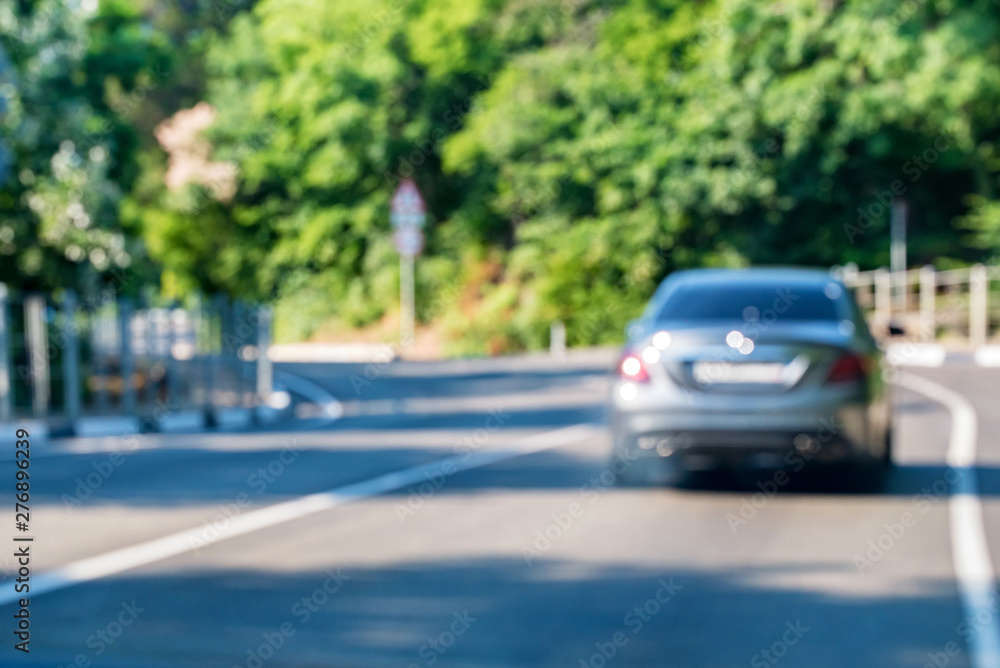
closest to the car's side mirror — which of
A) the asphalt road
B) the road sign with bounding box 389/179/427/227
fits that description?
the asphalt road

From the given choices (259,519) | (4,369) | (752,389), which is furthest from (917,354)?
(259,519)

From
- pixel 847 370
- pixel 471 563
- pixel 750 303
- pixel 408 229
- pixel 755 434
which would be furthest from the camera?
pixel 408 229

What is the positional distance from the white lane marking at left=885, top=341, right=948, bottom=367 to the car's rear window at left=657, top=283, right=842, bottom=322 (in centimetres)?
1910

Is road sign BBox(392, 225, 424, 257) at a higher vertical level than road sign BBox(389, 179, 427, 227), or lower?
lower

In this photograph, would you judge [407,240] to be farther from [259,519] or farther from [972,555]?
[972,555]

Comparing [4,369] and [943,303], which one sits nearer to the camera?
[4,369]

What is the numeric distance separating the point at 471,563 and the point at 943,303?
28.4m

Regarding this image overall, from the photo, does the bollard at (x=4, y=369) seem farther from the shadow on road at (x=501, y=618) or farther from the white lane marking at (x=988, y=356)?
the white lane marking at (x=988, y=356)

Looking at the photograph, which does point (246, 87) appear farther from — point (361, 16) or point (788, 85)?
point (788, 85)

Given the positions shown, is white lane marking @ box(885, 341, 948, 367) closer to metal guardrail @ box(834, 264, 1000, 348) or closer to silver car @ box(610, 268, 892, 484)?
metal guardrail @ box(834, 264, 1000, 348)

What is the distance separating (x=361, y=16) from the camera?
43375 mm

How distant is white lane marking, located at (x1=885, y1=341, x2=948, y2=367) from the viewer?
Answer: 29156mm

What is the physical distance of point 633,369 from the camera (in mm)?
9641

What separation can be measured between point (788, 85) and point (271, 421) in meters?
21.3
